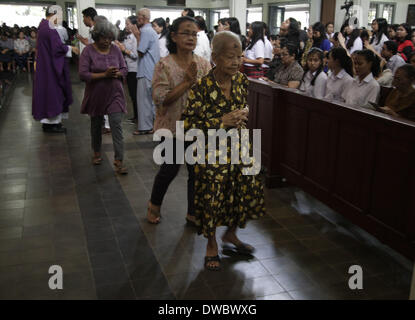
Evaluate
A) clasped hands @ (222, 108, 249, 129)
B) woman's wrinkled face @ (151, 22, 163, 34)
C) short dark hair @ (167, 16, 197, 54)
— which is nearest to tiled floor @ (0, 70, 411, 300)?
clasped hands @ (222, 108, 249, 129)

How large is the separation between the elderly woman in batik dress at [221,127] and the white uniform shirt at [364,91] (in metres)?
1.57

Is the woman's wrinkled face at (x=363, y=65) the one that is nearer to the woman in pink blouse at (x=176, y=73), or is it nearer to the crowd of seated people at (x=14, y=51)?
the woman in pink blouse at (x=176, y=73)

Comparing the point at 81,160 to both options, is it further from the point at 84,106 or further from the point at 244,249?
the point at 244,249

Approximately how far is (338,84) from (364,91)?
36cm

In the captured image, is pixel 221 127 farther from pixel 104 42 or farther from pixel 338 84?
pixel 104 42

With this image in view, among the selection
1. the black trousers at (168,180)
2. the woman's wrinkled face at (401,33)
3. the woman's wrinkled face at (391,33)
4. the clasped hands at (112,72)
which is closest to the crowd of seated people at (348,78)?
the black trousers at (168,180)

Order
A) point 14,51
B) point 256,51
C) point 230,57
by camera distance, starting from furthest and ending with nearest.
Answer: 1. point 14,51
2. point 256,51
3. point 230,57

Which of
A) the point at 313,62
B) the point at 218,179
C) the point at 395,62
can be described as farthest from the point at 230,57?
the point at 395,62

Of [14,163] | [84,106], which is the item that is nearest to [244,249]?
[84,106]

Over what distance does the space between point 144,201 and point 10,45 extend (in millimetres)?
12061

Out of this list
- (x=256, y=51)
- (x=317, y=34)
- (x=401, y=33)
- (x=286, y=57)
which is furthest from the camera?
(x=401, y=33)

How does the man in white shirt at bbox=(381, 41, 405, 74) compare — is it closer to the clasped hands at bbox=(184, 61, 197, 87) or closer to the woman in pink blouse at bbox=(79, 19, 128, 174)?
the woman in pink blouse at bbox=(79, 19, 128, 174)

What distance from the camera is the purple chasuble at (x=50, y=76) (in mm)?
6048

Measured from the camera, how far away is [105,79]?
4.64m
